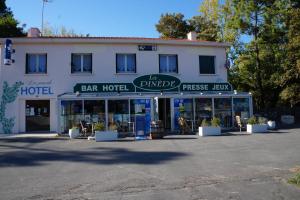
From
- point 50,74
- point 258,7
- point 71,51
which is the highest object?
point 258,7

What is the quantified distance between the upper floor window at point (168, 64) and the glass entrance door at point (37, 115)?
25.9ft

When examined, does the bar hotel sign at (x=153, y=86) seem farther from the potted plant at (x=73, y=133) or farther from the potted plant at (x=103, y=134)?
the potted plant at (x=103, y=134)

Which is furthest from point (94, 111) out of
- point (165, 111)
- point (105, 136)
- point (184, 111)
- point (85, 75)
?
point (184, 111)

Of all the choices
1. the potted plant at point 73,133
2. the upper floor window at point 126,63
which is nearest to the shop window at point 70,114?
the potted plant at point 73,133

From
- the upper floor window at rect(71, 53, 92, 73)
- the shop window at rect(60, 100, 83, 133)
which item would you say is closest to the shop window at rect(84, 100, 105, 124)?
the shop window at rect(60, 100, 83, 133)

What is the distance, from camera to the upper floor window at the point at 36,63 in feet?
78.9

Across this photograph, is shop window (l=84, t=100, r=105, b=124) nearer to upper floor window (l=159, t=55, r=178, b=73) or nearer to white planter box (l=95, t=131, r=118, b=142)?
white planter box (l=95, t=131, r=118, b=142)

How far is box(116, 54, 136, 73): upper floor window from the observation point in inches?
983

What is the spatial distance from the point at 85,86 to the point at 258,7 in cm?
1695

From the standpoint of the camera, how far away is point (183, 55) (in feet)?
84.5

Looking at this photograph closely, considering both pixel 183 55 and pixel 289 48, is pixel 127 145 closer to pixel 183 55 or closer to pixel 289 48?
pixel 183 55

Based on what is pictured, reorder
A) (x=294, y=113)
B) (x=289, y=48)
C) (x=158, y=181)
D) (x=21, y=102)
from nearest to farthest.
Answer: (x=158, y=181)
(x=21, y=102)
(x=289, y=48)
(x=294, y=113)

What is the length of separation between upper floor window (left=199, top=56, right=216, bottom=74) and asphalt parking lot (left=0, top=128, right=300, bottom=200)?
11.1m

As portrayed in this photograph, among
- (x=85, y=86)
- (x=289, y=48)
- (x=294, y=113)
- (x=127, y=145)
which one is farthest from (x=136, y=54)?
(x=294, y=113)
